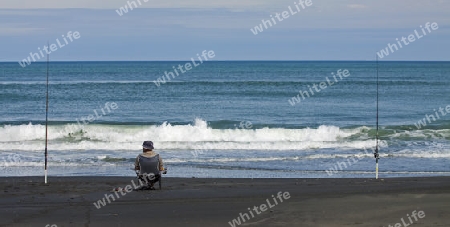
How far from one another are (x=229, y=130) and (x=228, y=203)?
16.9 metres

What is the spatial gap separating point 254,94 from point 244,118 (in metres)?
12.9

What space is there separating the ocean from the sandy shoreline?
7.93 ft

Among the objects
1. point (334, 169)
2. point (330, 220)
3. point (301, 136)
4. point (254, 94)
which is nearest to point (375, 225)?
point (330, 220)

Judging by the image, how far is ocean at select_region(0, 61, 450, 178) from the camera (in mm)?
17781

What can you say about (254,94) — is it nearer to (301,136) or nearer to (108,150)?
(301,136)

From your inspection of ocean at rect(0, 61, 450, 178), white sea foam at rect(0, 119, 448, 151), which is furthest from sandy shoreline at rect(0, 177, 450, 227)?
white sea foam at rect(0, 119, 448, 151)

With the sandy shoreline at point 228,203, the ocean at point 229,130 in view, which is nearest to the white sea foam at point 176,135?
the ocean at point 229,130

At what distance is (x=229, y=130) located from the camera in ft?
92.3

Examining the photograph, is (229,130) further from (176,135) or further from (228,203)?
(228,203)

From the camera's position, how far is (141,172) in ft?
41.0
